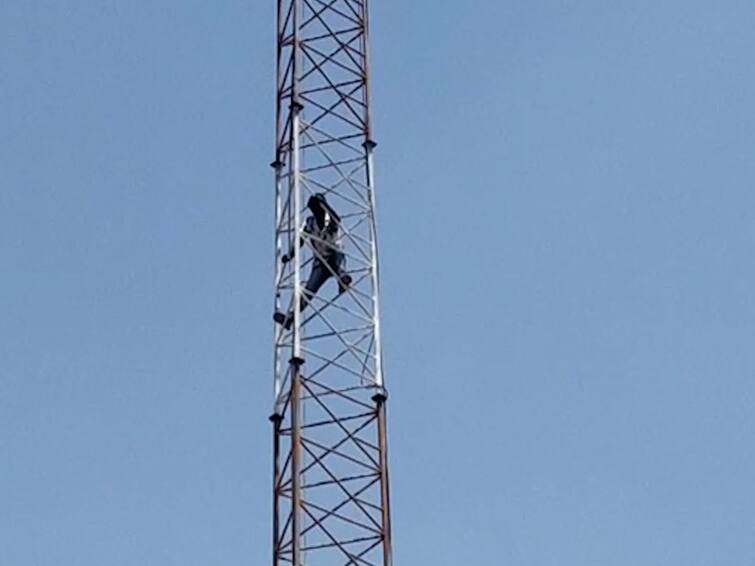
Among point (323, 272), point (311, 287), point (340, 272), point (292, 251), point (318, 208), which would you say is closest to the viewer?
point (311, 287)

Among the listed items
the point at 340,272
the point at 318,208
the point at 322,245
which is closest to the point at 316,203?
the point at 318,208

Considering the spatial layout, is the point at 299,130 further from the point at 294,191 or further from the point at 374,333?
the point at 374,333

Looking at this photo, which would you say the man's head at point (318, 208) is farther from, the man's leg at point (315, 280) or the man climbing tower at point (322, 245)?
the man's leg at point (315, 280)

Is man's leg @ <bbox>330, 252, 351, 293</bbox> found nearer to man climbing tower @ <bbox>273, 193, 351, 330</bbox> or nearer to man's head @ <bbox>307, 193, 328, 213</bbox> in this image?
man climbing tower @ <bbox>273, 193, 351, 330</bbox>

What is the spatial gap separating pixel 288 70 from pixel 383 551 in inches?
442

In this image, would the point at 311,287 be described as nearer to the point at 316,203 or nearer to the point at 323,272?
the point at 323,272

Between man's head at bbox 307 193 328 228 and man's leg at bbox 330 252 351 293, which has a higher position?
man's head at bbox 307 193 328 228

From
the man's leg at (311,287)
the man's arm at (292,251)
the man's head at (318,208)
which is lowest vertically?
the man's leg at (311,287)

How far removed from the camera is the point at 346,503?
45.3 m

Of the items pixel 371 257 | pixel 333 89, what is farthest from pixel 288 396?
pixel 333 89

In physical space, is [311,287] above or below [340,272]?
below

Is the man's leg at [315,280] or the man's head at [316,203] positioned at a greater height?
the man's head at [316,203]

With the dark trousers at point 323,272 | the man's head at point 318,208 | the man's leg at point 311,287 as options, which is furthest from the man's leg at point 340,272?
the man's head at point 318,208

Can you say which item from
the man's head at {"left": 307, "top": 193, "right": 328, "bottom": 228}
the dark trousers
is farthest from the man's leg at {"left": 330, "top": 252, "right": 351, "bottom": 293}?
the man's head at {"left": 307, "top": 193, "right": 328, "bottom": 228}
